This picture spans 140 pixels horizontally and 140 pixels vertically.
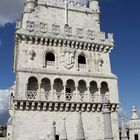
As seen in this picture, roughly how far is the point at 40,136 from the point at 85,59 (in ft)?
29.6

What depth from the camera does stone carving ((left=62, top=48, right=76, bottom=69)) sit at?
24453 millimetres

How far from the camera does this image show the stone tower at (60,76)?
72.2 feet

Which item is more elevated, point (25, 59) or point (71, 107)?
point (25, 59)

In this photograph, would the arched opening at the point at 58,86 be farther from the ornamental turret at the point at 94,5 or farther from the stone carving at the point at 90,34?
the ornamental turret at the point at 94,5

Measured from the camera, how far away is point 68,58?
968 inches

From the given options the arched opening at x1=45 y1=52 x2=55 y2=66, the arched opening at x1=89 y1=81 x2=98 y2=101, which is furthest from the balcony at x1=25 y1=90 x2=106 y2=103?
the arched opening at x1=45 y1=52 x2=55 y2=66

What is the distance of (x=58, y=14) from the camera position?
87.9 ft

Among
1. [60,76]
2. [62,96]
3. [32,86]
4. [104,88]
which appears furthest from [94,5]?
[32,86]

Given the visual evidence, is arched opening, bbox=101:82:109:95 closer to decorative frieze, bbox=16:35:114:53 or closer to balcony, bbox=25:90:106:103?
balcony, bbox=25:90:106:103

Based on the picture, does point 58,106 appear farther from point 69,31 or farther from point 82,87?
point 69,31

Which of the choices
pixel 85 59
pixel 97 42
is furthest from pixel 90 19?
pixel 85 59

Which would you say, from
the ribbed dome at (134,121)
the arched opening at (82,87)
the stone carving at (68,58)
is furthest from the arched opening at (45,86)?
the ribbed dome at (134,121)

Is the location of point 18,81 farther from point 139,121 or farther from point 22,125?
point 139,121

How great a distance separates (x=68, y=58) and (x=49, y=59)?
77.3 inches
